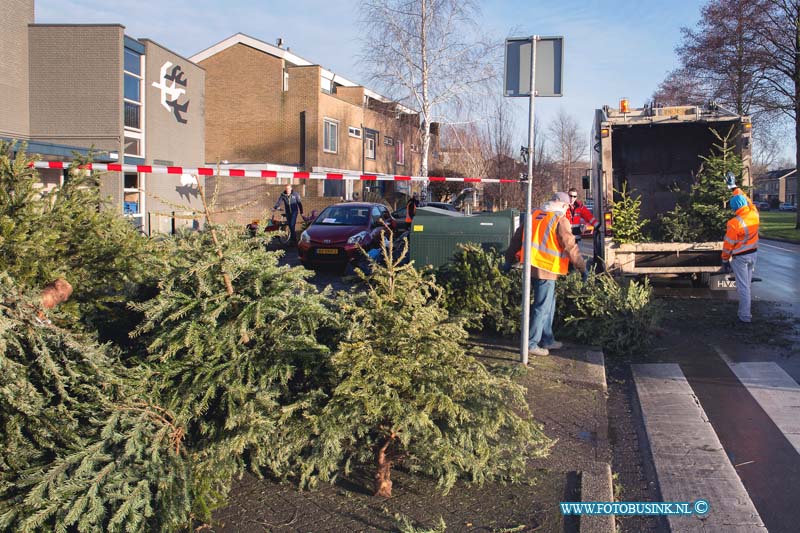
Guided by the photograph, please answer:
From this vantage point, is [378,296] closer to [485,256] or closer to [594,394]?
[594,394]

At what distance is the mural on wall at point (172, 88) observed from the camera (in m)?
23.7

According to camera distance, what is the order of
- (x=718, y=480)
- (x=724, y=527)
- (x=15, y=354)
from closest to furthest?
(x=15, y=354), (x=724, y=527), (x=718, y=480)

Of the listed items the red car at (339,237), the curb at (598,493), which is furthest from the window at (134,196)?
the curb at (598,493)

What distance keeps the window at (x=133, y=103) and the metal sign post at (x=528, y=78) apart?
56.3ft

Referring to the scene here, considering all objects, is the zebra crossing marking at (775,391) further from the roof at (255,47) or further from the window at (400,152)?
the window at (400,152)

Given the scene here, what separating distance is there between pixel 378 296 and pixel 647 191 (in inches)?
405

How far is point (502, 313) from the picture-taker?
25.6 ft

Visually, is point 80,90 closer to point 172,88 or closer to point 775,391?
point 172,88

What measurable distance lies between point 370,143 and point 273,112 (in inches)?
286

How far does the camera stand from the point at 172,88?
955 inches

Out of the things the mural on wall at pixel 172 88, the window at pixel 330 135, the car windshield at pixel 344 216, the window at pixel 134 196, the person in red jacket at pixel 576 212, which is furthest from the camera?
the window at pixel 330 135

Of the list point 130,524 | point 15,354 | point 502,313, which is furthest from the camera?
point 502,313

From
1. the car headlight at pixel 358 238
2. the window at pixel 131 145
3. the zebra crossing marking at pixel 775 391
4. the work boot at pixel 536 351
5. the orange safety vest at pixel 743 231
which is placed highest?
the window at pixel 131 145

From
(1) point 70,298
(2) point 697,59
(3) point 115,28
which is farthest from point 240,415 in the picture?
(2) point 697,59
